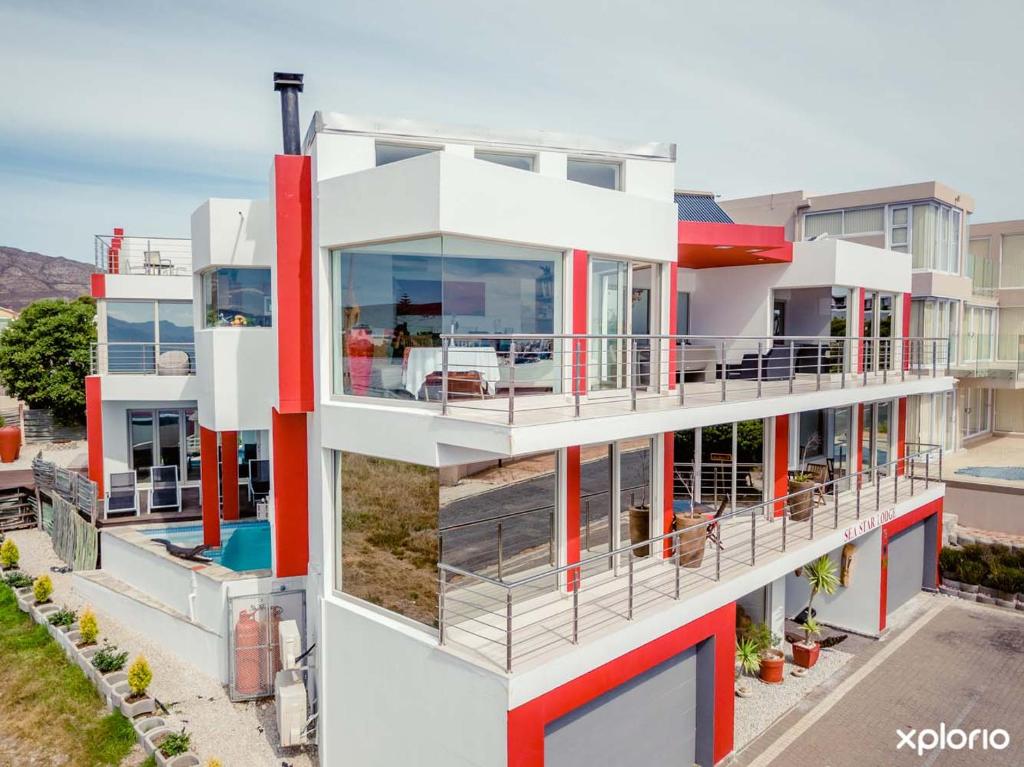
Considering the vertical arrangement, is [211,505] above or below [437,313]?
below

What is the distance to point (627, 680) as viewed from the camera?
9.50 metres

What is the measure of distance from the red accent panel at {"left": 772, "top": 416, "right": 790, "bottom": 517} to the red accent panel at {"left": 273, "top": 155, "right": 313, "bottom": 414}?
957 cm

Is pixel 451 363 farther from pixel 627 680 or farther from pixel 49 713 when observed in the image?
pixel 49 713

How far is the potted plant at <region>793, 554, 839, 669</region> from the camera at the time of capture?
Result: 1415 cm

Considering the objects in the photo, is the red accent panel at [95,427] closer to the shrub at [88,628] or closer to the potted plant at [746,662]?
the shrub at [88,628]

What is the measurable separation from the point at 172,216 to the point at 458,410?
72270mm

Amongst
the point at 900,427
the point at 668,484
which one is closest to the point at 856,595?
the point at 900,427

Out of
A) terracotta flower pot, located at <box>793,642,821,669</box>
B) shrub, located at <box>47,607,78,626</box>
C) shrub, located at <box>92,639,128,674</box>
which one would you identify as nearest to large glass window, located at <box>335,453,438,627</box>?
shrub, located at <box>92,639,128,674</box>

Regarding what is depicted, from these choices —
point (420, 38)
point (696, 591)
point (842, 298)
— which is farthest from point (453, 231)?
point (842, 298)

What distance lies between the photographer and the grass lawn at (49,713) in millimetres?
11688

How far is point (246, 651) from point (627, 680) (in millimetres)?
6867

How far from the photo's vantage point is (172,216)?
71.6m

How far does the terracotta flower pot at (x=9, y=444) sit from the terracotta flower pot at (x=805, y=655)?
2896cm

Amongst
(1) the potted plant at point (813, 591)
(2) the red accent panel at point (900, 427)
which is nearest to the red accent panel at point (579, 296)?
(1) the potted plant at point (813, 591)
